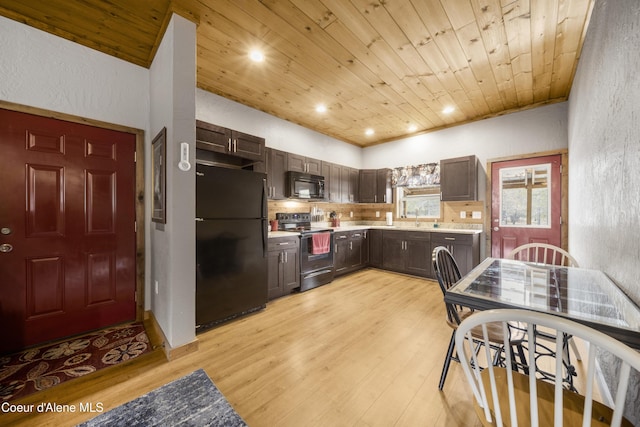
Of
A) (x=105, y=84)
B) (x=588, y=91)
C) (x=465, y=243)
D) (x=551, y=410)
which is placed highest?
(x=105, y=84)

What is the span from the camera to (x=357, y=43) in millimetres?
2414

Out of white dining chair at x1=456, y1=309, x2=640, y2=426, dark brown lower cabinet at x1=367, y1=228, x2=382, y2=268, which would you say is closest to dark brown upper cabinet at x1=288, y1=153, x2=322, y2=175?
dark brown lower cabinet at x1=367, y1=228, x2=382, y2=268

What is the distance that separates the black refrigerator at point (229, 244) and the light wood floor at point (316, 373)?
0.77ft

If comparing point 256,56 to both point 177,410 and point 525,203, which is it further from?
point 525,203

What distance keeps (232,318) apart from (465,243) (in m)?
3.57

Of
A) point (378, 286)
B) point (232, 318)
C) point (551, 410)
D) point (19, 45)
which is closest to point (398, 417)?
point (551, 410)

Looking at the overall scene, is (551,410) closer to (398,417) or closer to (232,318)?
(398,417)

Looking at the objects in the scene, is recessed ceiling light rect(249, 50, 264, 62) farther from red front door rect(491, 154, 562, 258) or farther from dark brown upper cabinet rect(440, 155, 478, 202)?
red front door rect(491, 154, 562, 258)

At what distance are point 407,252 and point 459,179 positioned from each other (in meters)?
1.55

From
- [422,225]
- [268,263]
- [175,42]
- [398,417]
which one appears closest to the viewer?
[398,417]

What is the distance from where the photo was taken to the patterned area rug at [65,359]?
178 cm

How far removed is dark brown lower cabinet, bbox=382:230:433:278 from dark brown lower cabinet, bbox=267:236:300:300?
201 cm

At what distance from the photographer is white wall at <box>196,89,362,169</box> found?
3.39m

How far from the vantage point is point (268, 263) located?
327 cm
